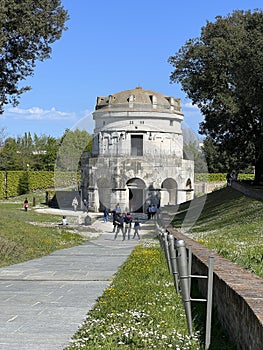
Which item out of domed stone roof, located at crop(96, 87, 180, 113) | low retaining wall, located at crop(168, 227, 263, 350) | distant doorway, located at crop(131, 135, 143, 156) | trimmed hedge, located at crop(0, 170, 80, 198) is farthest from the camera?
trimmed hedge, located at crop(0, 170, 80, 198)

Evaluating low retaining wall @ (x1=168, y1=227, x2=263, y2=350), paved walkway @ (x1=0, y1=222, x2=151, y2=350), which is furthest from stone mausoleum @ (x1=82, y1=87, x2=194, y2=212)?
low retaining wall @ (x1=168, y1=227, x2=263, y2=350)

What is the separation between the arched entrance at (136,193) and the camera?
55125 millimetres

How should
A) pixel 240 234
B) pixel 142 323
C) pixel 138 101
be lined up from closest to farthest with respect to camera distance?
pixel 142 323, pixel 240 234, pixel 138 101

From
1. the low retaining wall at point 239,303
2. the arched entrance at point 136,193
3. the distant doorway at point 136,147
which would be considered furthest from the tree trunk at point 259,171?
the low retaining wall at point 239,303

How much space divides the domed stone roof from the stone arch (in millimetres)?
8084

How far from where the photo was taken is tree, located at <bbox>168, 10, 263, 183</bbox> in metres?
36.2

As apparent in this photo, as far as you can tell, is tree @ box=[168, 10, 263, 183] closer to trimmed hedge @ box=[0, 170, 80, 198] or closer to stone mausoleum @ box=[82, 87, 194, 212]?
stone mausoleum @ box=[82, 87, 194, 212]

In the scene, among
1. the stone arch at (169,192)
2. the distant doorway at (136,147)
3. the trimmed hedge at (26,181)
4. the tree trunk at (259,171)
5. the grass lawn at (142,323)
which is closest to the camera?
the grass lawn at (142,323)

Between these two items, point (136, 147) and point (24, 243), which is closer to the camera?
point (24, 243)

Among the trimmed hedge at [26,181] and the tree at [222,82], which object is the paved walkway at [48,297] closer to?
the tree at [222,82]

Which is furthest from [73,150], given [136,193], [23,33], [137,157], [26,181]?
[23,33]

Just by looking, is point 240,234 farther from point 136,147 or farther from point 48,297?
point 136,147

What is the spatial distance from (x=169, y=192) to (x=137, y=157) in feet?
17.3

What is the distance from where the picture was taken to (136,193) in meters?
55.7
